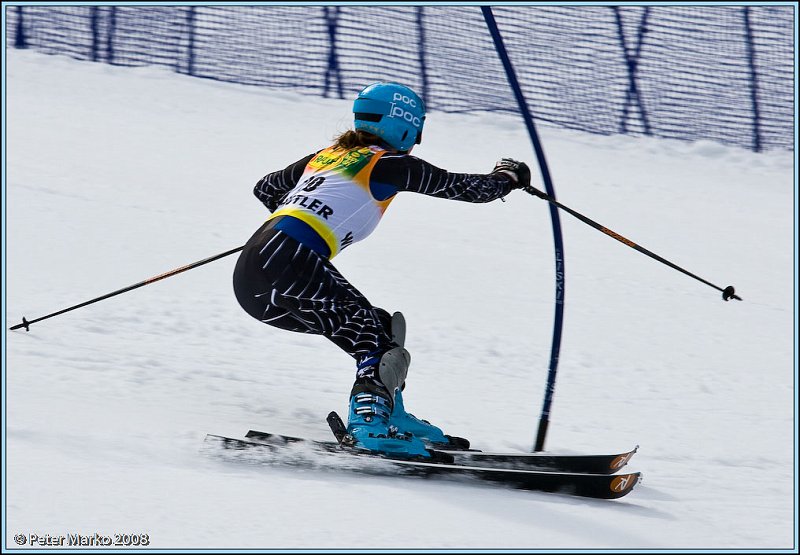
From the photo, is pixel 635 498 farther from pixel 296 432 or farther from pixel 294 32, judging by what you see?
pixel 294 32

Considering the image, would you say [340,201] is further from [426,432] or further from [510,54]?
[510,54]

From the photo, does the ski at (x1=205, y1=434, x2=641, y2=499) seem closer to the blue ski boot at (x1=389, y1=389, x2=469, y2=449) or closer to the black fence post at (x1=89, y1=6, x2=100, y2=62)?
the blue ski boot at (x1=389, y1=389, x2=469, y2=449)

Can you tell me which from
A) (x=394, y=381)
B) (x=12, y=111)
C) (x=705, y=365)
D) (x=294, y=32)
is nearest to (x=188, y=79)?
(x=294, y=32)

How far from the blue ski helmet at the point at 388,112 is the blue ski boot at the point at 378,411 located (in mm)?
896

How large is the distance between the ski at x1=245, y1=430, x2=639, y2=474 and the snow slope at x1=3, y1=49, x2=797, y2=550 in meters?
0.18

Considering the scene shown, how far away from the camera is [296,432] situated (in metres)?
3.99

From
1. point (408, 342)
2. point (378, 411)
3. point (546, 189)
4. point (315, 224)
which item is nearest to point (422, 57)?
point (408, 342)

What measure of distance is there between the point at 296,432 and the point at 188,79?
8884mm

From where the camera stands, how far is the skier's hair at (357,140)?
3.83m

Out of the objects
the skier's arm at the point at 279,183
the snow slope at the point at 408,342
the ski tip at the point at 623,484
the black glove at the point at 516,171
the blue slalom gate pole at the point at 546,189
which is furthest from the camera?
the blue slalom gate pole at the point at 546,189

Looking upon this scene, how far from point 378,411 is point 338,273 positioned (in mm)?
556

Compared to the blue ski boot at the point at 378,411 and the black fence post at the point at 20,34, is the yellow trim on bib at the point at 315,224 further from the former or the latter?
the black fence post at the point at 20,34

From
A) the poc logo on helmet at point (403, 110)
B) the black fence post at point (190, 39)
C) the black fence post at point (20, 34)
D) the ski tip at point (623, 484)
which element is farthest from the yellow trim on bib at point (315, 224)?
the black fence post at point (20, 34)

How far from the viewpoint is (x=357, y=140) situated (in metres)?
3.84
